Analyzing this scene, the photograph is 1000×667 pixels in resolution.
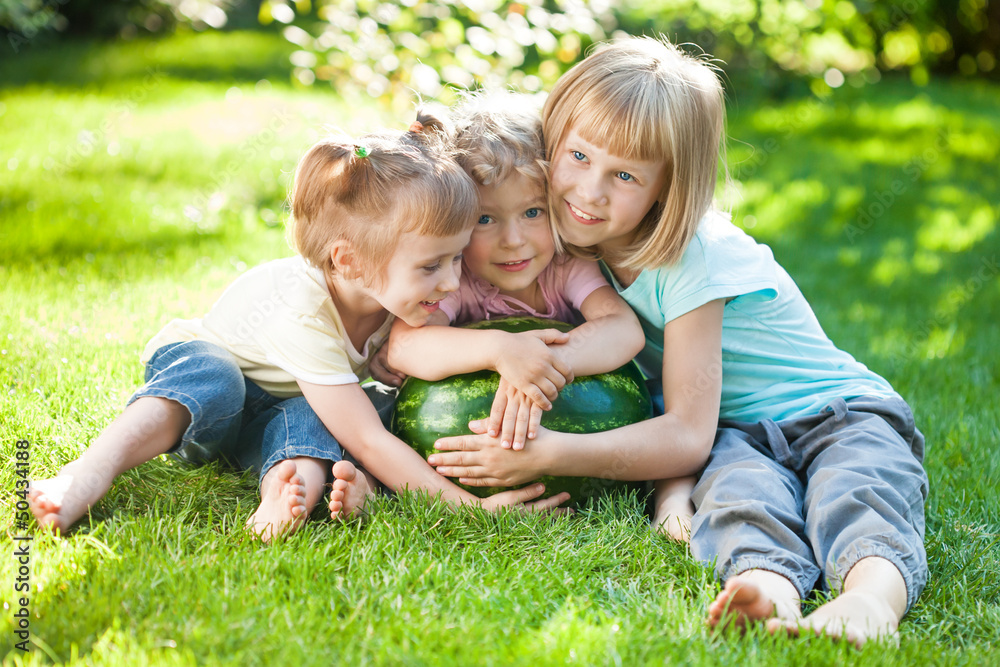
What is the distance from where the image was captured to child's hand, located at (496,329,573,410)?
3.00m

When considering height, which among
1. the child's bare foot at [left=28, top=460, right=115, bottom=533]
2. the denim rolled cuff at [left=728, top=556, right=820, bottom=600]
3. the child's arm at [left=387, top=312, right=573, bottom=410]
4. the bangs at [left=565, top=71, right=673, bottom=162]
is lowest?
the child's bare foot at [left=28, top=460, right=115, bottom=533]

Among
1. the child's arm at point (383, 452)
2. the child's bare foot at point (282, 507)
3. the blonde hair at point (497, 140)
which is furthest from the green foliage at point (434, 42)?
the child's bare foot at point (282, 507)

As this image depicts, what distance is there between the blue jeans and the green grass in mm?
143

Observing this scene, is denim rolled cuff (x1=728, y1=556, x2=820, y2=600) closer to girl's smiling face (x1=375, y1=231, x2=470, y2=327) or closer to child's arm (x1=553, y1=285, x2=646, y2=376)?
child's arm (x1=553, y1=285, x2=646, y2=376)

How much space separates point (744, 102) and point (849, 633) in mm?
9295

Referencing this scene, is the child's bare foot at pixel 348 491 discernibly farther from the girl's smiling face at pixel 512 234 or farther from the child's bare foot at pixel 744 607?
the child's bare foot at pixel 744 607

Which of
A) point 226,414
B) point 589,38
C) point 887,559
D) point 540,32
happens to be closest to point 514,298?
point 226,414

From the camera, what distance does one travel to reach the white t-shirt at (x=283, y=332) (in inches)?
124

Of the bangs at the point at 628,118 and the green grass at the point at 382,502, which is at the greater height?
the bangs at the point at 628,118

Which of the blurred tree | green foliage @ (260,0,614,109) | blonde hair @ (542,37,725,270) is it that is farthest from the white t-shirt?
green foliage @ (260,0,614,109)

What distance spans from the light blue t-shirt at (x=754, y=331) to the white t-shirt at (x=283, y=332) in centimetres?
111

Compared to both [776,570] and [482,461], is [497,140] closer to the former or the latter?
[482,461]

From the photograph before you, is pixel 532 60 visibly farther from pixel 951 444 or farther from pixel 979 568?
pixel 979 568

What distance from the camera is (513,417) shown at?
301 cm
